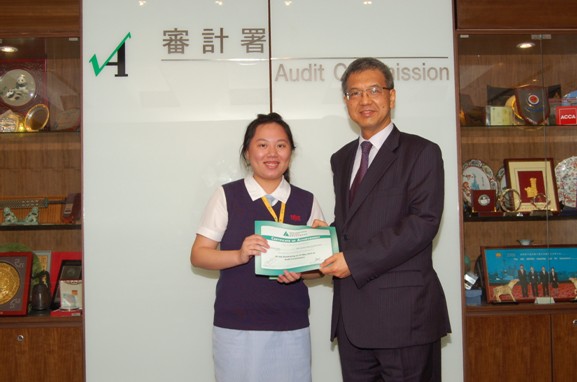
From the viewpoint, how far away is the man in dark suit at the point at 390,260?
1.99 m

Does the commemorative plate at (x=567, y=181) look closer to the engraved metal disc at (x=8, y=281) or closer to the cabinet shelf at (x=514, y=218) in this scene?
the cabinet shelf at (x=514, y=218)

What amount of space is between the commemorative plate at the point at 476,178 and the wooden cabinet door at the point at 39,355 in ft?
7.27

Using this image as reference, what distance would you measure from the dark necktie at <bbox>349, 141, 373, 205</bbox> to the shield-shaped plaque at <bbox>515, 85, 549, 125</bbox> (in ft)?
4.56

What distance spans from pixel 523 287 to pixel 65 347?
243 centimetres

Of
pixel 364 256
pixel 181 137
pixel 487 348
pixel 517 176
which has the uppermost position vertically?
pixel 181 137

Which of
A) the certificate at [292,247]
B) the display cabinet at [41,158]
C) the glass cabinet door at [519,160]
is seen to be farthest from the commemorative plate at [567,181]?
the display cabinet at [41,158]

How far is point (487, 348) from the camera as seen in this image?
9.52 feet

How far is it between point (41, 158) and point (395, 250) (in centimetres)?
209

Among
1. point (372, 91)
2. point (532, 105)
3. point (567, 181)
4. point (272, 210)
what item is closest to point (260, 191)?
point (272, 210)

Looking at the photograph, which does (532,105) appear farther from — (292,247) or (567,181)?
(292,247)

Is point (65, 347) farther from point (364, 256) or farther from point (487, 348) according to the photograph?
point (487, 348)

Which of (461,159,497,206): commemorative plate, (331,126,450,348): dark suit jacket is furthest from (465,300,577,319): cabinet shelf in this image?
(331,126,450,348): dark suit jacket

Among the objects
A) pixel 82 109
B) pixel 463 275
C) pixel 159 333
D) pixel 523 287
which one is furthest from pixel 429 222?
pixel 82 109

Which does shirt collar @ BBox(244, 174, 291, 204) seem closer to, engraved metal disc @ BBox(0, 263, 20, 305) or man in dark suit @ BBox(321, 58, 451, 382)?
man in dark suit @ BBox(321, 58, 451, 382)
